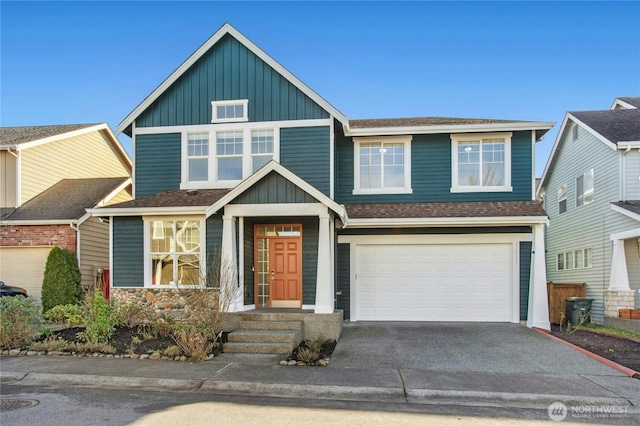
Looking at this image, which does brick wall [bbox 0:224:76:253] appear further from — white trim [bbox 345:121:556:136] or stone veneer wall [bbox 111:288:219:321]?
white trim [bbox 345:121:556:136]

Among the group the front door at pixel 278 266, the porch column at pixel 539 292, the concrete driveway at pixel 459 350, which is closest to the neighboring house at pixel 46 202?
the front door at pixel 278 266

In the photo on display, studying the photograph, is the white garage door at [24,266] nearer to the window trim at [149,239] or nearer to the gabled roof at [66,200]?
the gabled roof at [66,200]

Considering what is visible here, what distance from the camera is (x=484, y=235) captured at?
12797 millimetres

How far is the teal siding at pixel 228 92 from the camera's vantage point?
12.8 metres

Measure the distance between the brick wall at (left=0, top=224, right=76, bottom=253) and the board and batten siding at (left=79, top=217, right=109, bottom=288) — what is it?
0.40 meters

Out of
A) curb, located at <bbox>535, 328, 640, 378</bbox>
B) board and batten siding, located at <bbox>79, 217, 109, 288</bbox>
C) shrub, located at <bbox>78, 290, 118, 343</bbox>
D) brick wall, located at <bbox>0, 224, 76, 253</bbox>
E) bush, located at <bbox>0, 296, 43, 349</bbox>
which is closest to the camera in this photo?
curb, located at <bbox>535, 328, 640, 378</bbox>

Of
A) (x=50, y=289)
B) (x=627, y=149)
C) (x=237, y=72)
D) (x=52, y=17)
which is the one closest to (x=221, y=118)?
(x=237, y=72)

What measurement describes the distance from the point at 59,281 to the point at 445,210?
11966 millimetres

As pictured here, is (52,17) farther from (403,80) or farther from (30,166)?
(403,80)

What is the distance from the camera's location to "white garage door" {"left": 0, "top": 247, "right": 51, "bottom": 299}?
15.5m

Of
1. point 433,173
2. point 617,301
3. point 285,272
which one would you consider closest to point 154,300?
point 285,272

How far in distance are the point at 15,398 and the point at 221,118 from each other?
859 cm

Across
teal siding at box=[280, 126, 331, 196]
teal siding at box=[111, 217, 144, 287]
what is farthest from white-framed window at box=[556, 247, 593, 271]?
teal siding at box=[111, 217, 144, 287]

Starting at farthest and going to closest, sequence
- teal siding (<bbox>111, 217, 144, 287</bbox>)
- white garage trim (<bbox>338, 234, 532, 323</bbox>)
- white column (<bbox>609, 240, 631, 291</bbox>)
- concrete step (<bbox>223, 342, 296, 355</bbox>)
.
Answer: white column (<bbox>609, 240, 631, 291</bbox>), white garage trim (<bbox>338, 234, 532, 323</bbox>), teal siding (<bbox>111, 217, 144, 287</bbox>), concrete step (<bbox>223, 342, 296, 355</bbox>)
